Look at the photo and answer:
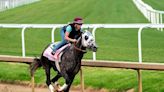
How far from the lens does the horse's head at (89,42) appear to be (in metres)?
8.88

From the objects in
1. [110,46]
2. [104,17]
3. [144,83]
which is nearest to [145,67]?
[144,83]

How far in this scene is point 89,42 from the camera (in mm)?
8930

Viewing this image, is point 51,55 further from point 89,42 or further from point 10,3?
point 10,3

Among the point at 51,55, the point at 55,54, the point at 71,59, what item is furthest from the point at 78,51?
the point at 51,55

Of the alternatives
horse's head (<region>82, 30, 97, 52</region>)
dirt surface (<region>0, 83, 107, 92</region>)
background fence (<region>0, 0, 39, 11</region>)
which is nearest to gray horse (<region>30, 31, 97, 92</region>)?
horse's head (<region>82, 30, 97, 52</region>)

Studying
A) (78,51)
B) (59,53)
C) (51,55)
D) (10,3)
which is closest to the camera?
(78,51)

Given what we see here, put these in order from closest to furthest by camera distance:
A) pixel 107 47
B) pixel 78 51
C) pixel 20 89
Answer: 1. pixel 78 51
2. pixel 20 89
3. pixel 107 47

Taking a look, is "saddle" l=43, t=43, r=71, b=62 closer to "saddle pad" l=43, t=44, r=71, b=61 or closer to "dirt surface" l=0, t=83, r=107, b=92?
"saddle pad" l=43, t=44, r=71, b=61

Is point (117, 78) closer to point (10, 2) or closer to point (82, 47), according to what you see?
point (82, 47)

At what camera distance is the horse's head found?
888 centimetres

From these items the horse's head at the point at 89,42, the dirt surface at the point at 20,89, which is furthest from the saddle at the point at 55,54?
the dirt surface at the point at 20,89

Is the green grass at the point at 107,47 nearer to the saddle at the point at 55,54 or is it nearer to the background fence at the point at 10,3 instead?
the saddle at the point at 55,54

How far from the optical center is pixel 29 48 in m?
17.6

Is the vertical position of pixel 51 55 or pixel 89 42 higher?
pixel 89 42
